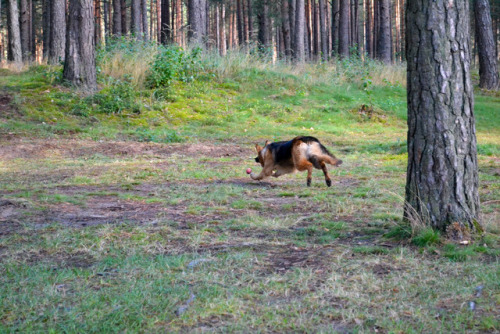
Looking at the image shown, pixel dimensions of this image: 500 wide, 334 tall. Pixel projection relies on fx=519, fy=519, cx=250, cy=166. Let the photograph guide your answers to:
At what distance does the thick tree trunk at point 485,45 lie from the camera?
68.2 feet

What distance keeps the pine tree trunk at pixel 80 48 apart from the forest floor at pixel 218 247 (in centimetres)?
317

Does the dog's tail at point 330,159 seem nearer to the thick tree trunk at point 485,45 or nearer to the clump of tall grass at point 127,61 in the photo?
the clump of tall grass at point 127,61

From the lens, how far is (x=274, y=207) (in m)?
6.41

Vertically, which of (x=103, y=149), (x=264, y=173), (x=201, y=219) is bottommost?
(x=201, y=219)

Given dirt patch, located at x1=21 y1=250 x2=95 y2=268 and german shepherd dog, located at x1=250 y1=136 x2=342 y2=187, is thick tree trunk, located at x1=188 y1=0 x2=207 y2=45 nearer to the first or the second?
german shepherd dog, located at x1=250 y1=136 x2=342 y2=187

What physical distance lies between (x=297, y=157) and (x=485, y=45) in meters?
16.7

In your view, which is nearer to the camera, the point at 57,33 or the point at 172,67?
the point at 172,67

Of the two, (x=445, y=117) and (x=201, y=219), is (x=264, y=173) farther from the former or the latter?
(x=445, y=117)

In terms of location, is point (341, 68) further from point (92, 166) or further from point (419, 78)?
point (419, 78)

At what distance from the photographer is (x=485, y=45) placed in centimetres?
2111

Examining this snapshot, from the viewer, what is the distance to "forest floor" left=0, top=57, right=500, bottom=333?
122 inches

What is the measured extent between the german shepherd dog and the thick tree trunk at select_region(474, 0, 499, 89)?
53.2 feet

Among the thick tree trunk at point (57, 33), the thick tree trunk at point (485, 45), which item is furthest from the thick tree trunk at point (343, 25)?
the thick tree trunk at point (57, 33)

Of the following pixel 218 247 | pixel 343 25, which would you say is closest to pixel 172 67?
pixel 218 247
